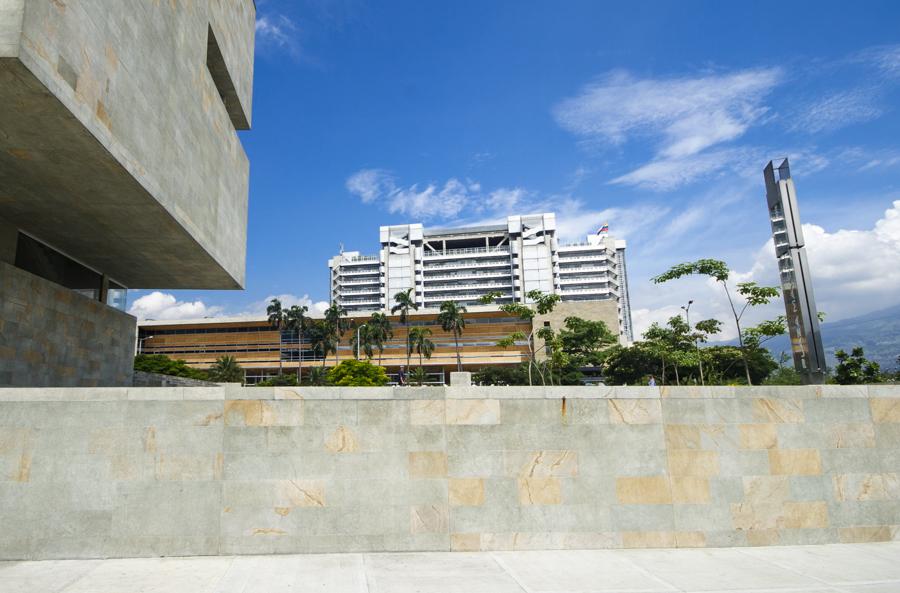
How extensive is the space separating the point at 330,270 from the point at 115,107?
537 ft

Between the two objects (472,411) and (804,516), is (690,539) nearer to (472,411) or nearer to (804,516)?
(804,516)

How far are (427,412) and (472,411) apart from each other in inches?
28.7

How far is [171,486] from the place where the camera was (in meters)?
8.13

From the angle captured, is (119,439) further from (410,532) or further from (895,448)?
(895,448)

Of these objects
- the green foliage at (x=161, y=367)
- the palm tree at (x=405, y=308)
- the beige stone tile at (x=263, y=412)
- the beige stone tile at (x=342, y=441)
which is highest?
the palm tree at (x=405, y=308)

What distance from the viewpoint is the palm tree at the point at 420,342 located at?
87.3m

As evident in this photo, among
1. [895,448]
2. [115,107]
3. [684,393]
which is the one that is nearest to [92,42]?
[115,107]

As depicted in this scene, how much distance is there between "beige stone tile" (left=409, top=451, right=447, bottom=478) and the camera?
8500 millimetres

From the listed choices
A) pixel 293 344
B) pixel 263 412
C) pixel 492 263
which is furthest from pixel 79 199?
pixel 492 263

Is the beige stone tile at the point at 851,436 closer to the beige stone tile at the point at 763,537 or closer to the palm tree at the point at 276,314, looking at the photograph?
the beige stone tile at the point at 763,537

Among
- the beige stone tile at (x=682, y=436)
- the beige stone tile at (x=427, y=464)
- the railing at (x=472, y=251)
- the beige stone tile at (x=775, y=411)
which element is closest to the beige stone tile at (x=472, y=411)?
the beige stone tile at (x=427, y=464)

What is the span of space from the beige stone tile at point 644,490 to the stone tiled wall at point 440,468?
2 centimetres

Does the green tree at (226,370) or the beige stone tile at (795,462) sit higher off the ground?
the green tree at (226,370)

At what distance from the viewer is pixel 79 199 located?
14094 millimetres
